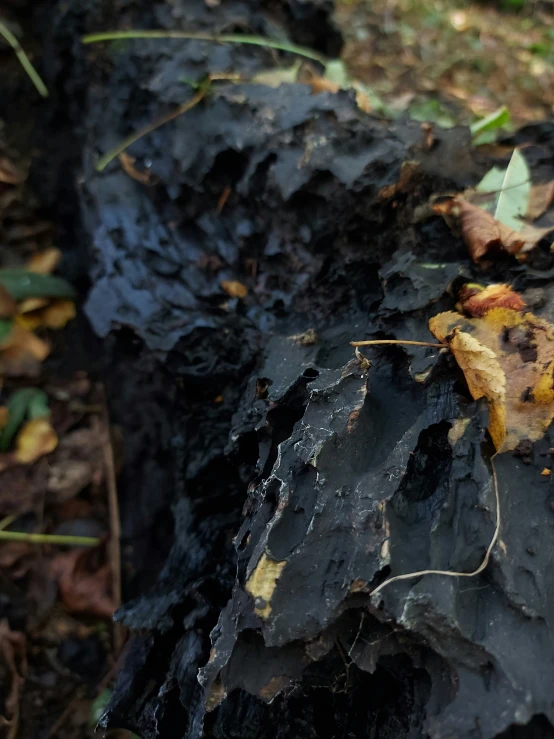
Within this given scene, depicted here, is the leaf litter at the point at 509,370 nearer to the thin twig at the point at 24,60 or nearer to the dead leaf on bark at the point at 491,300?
the dead leaf on bark at the point at 491,300

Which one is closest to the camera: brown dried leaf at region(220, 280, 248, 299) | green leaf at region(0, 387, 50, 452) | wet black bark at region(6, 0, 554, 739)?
wet black bark at region(6, 0, 554, 739)

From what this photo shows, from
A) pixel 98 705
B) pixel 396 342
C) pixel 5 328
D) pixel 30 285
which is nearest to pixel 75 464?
pixel 5 328

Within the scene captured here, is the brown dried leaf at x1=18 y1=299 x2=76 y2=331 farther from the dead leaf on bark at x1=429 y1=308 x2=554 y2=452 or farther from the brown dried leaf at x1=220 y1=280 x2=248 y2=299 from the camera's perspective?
the dead leaf on bark at x1=429 y1=308 x2=554 y2=452

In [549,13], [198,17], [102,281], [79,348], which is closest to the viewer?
[102,281]

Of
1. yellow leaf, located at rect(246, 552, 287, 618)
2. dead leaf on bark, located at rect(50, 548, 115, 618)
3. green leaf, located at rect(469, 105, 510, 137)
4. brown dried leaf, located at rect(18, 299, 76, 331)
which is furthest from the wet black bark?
brown dried leaf, located at rect(18, 299, 76, 331)

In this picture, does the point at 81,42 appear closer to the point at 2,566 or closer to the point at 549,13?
the point at 2,566

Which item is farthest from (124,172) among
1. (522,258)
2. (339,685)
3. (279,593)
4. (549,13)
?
(549,13)
